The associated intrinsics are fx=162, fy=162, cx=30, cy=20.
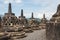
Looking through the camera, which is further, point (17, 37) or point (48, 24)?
point (17, 37)

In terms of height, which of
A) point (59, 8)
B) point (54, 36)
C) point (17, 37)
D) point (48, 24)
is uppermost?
point (59, 8)

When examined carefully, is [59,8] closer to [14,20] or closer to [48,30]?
[48,30]

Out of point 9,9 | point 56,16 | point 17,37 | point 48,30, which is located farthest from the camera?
point 9,9

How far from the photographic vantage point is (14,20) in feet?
164

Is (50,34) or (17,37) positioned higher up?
(50,34)

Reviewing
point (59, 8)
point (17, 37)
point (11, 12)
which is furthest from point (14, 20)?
point (59, 8)

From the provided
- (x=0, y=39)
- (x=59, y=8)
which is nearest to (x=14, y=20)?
(x=0, y=39)

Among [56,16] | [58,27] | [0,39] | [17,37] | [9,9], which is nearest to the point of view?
[58,27]

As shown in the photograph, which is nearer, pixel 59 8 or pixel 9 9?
pixel 59 8

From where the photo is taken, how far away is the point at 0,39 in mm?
11531

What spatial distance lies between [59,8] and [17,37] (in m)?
8.51

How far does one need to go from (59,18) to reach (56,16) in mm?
477

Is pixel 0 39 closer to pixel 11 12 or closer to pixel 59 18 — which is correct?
pixel 59 18

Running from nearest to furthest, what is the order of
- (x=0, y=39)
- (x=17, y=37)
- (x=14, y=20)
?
1. (x=0, y=39)
2. (x=17, y=37)
3. (x=14, y=20)
